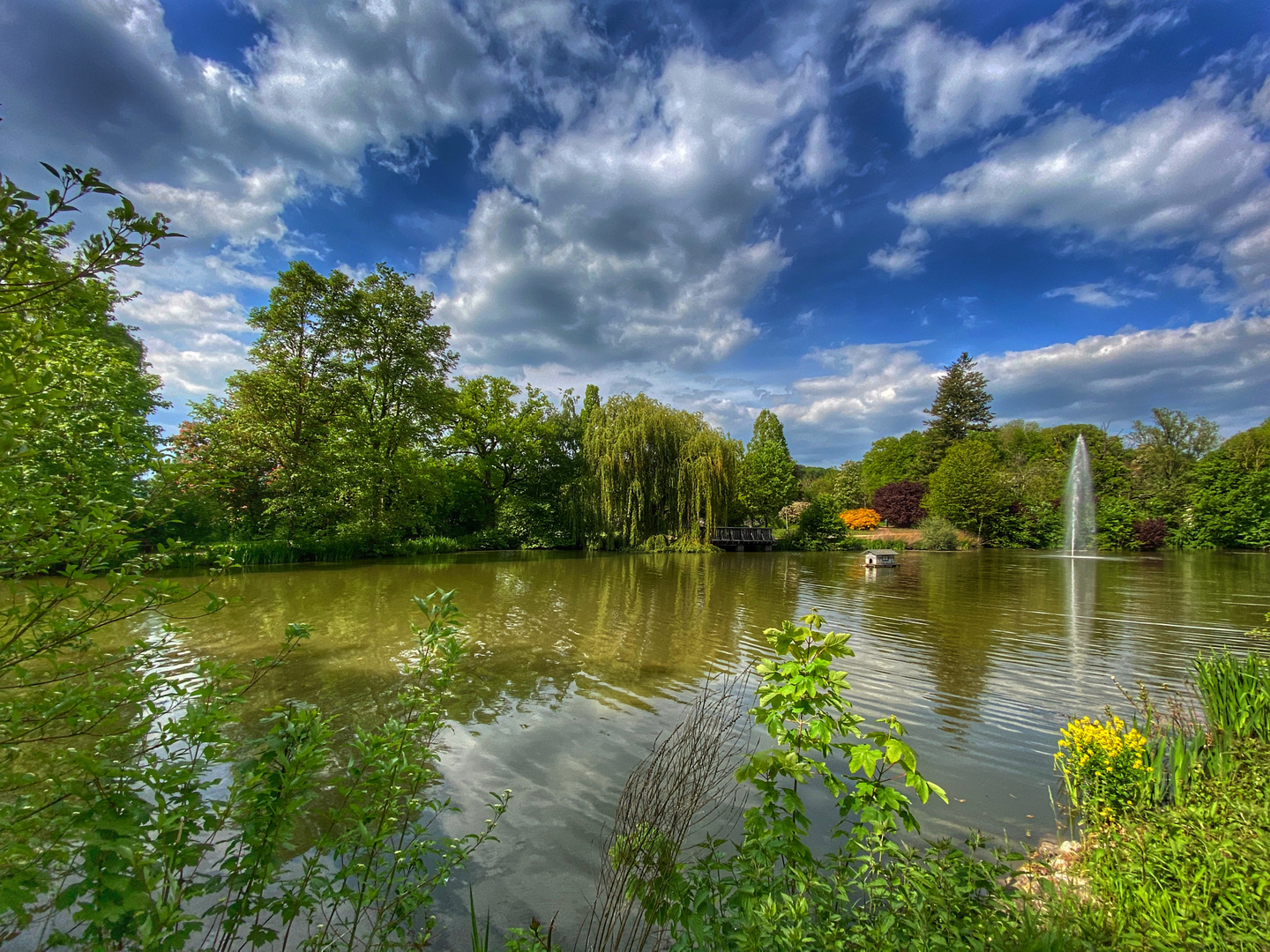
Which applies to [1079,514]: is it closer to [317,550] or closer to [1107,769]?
[1107,769]

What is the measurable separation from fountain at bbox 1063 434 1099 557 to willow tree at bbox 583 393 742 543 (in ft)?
76.8

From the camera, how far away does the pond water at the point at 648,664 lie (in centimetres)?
355

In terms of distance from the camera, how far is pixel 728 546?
28562 millimetres

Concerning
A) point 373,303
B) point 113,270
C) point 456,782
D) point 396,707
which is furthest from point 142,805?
point 373,303

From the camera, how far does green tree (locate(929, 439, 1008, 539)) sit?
36438 mm

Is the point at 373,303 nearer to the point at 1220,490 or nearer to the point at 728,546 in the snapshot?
the point at 728,546

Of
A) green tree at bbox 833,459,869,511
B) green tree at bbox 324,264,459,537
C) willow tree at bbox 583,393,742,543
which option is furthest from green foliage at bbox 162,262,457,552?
green tree at bbox 833,459,869,511

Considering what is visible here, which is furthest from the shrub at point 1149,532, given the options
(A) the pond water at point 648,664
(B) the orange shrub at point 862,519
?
(A) the pond water at point 648,664

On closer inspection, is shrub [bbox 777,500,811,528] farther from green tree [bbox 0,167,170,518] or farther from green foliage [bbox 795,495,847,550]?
green tree [bbox 0,167,170,518]

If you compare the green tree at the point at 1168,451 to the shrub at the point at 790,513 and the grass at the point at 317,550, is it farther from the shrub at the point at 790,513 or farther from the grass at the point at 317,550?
the grass at the point at 317,550

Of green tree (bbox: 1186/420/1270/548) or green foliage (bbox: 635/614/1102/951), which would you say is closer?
green foliage (bbox: 635/614/1102/951)

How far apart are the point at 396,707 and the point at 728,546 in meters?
24.6

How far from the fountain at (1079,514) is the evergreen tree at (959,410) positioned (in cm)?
1125

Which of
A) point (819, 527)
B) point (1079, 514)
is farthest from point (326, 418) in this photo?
point (1079, 514)
